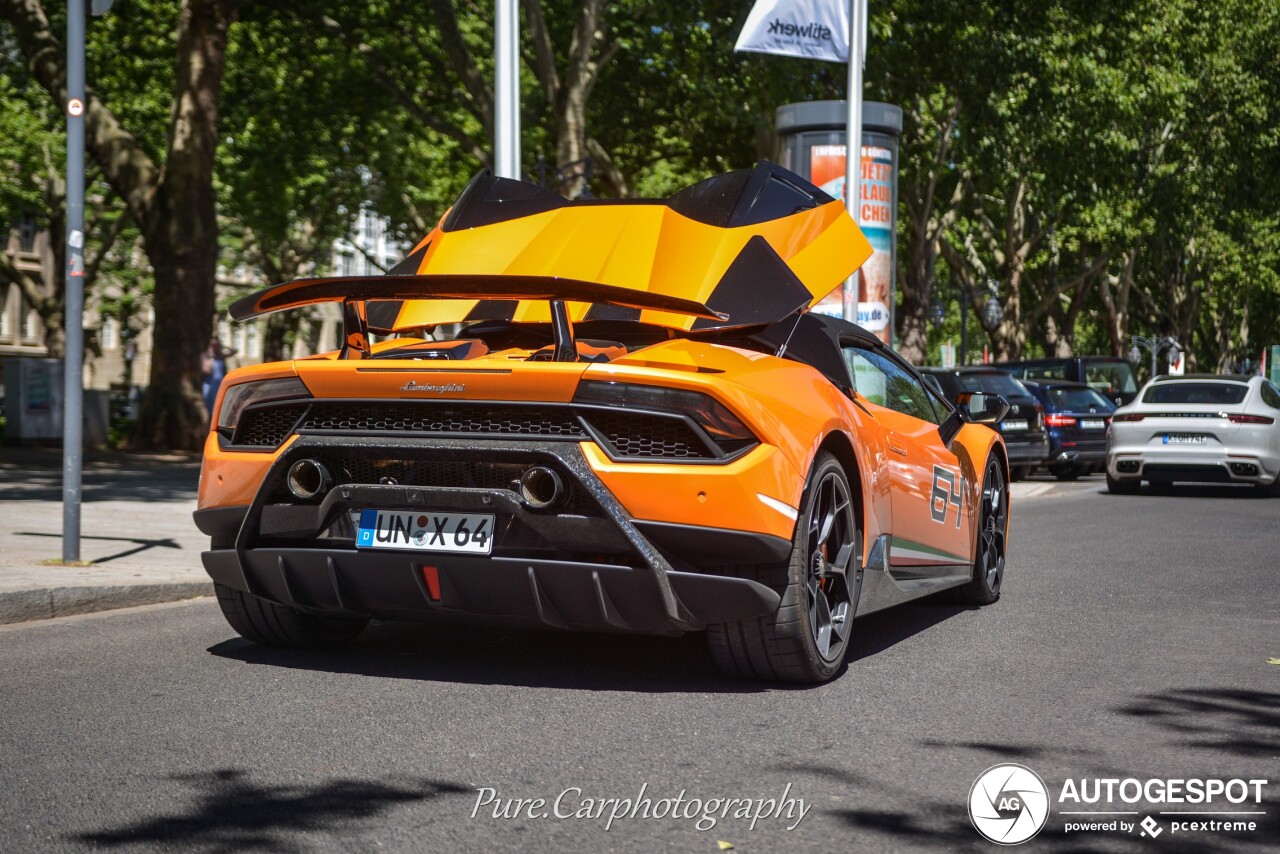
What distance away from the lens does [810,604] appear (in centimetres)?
538

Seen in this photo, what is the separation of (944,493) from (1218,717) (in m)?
2.29

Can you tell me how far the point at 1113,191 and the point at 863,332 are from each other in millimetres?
30849

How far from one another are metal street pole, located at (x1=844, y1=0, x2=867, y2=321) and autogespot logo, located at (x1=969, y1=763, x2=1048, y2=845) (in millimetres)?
14012

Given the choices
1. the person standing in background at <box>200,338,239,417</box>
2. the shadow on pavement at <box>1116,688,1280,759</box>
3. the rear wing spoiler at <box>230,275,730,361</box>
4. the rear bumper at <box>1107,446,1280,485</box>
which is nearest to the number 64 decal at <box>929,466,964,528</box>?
the shadow on pavement at <box>1116,688,1280,759</box>

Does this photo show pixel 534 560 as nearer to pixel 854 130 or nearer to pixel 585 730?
pixel 585 730

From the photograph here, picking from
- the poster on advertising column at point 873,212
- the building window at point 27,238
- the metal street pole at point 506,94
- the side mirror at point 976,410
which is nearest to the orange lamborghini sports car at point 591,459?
the side mirror at point 976,410

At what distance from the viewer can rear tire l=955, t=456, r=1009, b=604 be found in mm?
7855

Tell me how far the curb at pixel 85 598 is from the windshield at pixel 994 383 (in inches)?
550

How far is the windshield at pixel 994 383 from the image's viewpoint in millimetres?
20688

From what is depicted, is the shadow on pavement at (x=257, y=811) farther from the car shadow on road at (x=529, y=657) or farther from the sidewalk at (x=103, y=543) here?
the sidewalk at (x=103, y=543)

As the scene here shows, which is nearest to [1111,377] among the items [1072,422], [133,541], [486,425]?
[1072,422]

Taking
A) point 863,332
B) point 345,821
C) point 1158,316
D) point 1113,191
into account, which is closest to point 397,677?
point 345,821

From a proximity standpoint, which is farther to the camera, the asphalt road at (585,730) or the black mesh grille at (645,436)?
the black mesh grille at (645,436)

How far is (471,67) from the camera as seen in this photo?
23.3m
